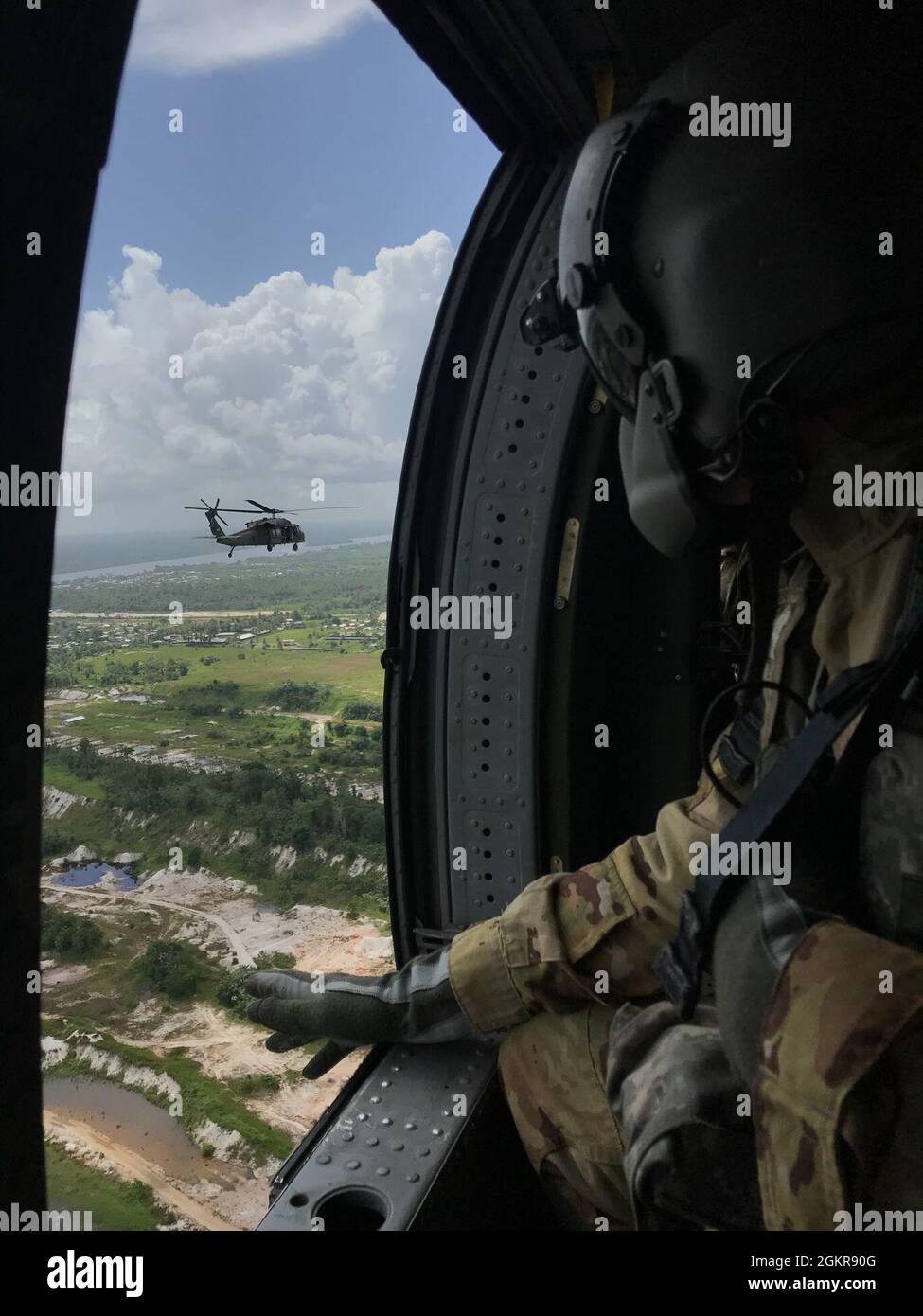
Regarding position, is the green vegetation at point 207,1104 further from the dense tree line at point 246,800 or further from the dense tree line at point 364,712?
the dense tree line at point 364,712

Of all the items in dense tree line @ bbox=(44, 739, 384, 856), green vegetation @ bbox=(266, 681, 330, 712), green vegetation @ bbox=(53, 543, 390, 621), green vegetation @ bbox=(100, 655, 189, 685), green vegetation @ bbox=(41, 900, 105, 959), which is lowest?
green vegetation @ bbox=(41, 900, 105, 959)

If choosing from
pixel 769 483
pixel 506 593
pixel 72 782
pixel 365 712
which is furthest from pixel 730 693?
pixel 365 712

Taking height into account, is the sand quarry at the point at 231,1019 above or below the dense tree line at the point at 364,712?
below

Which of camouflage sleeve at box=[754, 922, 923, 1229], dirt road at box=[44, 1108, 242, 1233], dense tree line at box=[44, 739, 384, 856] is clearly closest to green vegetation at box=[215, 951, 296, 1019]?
dense tree line at box=[44, 739, 384, 856]

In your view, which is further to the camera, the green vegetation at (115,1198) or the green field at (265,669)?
the green field at (265,669)

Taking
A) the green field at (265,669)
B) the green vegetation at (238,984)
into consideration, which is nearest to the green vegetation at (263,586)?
the green field at (265,669)

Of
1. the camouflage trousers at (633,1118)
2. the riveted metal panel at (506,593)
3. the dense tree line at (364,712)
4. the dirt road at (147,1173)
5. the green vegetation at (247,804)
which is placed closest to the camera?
the camouflage trousers at (633,1118)

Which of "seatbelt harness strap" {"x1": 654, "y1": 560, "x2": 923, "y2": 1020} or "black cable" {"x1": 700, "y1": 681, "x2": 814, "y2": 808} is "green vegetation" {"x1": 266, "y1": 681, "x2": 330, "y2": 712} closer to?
"black cable" {"x1": 700, "y1": 681, "x2": 814, "y2": 808}
